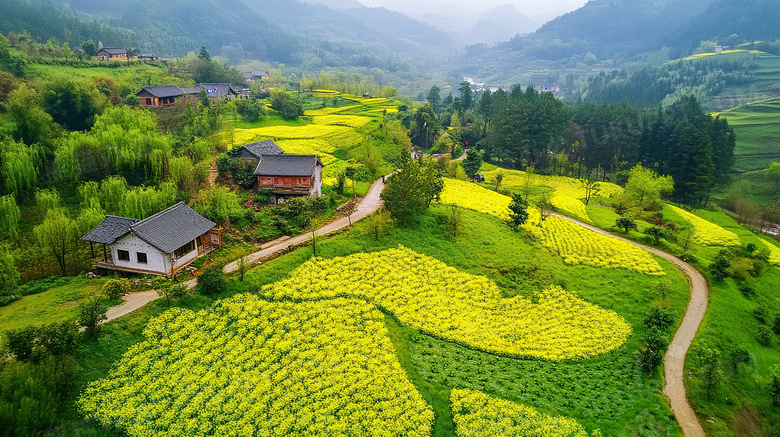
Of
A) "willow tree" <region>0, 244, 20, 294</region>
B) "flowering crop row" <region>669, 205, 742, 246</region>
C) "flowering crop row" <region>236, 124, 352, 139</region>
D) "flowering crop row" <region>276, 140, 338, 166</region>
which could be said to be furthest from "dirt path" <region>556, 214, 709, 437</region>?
"flowering crop row" <region>236, 124, 352, 139</region>

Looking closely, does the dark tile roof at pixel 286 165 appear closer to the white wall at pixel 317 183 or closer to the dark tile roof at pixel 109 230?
the white wall at pixel 317 183

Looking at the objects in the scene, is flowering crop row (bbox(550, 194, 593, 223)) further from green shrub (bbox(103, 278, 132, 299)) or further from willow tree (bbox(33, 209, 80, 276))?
willow tree (bbox(33, 209, 80, 276))

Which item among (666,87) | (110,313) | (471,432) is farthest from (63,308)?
(666,87)

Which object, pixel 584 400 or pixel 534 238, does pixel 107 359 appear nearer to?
pixel 584 400

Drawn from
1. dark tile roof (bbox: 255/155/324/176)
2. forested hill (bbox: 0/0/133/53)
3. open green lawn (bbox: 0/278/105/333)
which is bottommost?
open green lawn (bbox: 0/278/105/333)

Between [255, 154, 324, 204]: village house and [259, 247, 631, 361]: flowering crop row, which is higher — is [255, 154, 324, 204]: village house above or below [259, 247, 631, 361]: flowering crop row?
above

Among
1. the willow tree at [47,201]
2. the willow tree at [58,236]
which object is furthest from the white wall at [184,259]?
the willow tree at [47,201]

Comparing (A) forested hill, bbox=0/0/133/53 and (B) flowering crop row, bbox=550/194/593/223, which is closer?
(B) flowering crop row, bbox=550/194/593/223
